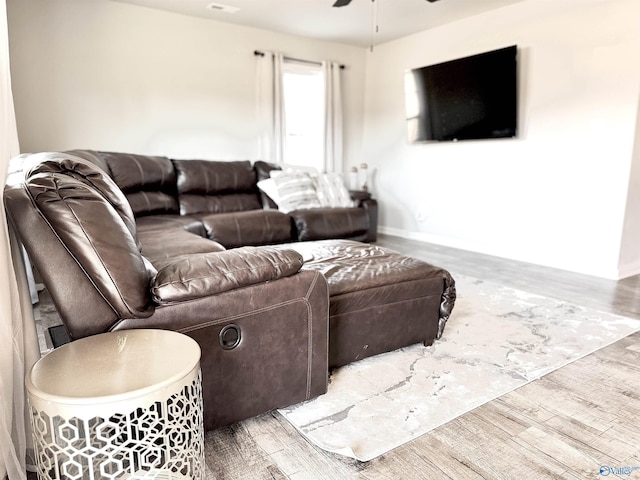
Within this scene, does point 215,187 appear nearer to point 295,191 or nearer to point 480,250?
point 295,191

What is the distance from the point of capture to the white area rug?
1587 mm

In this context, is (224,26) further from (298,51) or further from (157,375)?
(157,375)

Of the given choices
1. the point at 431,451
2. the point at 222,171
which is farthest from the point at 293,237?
the point at 431,451

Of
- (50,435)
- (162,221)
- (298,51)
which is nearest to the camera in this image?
(50,435)

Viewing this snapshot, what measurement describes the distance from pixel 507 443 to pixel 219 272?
1167 mm

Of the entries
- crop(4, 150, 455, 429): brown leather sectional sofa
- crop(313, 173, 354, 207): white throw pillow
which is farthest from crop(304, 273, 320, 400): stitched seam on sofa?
crop(313, 173, 354, 207): white throw pillow

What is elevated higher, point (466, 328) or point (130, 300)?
point (130, 300)

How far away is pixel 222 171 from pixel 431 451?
3.40 m

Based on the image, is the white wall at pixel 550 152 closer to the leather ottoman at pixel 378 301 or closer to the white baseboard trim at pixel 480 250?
the white baseboard trim at pixel 480 250

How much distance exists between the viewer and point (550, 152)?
13.2 ft

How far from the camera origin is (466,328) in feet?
8.35

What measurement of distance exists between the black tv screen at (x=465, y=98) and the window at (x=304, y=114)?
114 centimetres

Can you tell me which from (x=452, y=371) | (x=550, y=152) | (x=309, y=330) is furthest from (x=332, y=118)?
(x=309, y=330)

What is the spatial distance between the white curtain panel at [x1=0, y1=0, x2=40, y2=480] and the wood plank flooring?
0.56m
